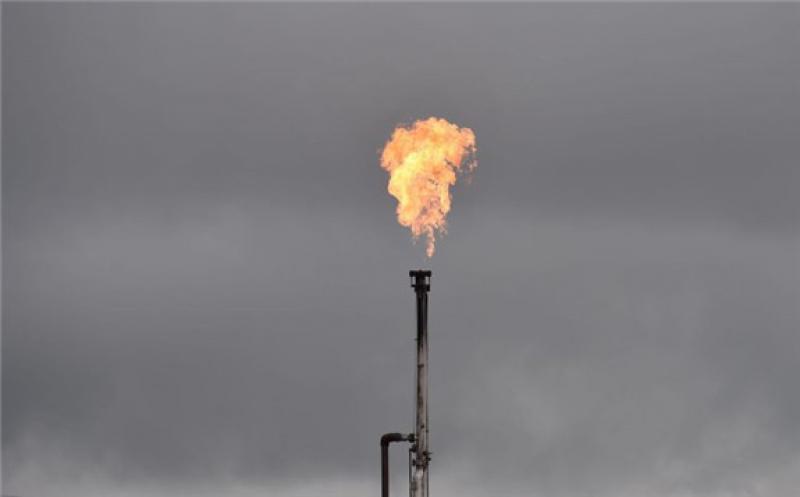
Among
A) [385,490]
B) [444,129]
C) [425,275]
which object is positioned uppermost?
[444,129]

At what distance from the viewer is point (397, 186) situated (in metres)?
105

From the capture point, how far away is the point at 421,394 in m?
105

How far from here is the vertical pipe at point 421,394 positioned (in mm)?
104375

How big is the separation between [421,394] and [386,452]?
15.1 ft

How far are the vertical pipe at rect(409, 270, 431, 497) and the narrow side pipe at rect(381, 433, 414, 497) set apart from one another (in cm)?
63

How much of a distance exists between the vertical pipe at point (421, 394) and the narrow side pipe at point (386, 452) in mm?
629

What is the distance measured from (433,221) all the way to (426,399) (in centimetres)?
792

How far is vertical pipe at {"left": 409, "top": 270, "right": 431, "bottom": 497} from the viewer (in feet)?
342

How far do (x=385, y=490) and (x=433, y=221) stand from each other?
13267 mm

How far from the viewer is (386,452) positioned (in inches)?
4269

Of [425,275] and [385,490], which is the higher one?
[425,275]

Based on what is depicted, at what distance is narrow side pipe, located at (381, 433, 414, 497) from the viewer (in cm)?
10666

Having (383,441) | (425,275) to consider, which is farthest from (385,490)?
(425,275)

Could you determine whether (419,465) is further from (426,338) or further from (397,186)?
(397,186)
